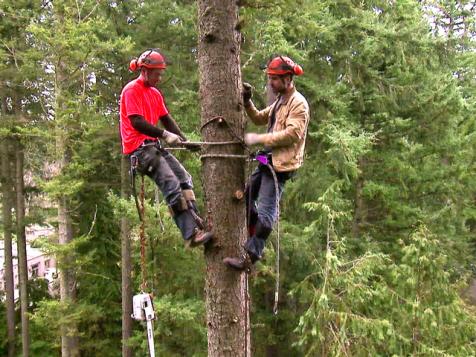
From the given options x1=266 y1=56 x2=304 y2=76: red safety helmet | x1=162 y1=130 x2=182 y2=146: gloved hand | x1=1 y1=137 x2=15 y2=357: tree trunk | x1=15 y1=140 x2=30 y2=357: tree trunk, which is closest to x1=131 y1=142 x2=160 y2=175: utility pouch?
x1=162 y1=130 x2=182 y2=146: gloved hand

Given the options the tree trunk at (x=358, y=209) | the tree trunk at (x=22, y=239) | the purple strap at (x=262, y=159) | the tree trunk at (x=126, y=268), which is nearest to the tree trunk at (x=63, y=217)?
the tree trunk at (x=126, y=268)

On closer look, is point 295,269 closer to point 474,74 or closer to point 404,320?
point 404,320

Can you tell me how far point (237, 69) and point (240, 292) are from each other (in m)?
1.66

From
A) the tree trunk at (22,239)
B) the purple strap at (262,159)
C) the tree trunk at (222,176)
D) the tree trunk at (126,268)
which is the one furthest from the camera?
the tree trunk at (22,239)

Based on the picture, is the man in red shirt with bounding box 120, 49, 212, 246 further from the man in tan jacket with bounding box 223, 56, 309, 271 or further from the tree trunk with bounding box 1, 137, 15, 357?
the tree trunk with bounding box 1, 137, 15, 357

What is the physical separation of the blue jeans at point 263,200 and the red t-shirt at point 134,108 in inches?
39.7

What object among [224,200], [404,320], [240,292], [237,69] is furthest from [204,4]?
[404,320]

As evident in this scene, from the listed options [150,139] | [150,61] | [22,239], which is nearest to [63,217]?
[22,239]

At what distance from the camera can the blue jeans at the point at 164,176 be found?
13.1ft

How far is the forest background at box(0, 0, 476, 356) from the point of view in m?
9.12

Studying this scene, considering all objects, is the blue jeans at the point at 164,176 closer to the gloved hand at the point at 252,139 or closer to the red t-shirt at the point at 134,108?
the red t-shirt at the point at 134,108

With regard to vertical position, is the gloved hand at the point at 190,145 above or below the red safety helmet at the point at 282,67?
below

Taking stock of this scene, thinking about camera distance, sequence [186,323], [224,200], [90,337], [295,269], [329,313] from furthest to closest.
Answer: [90,337] < [295,269] < [186,323] < [329,313] < [224,200]

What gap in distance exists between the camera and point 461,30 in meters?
18.7
